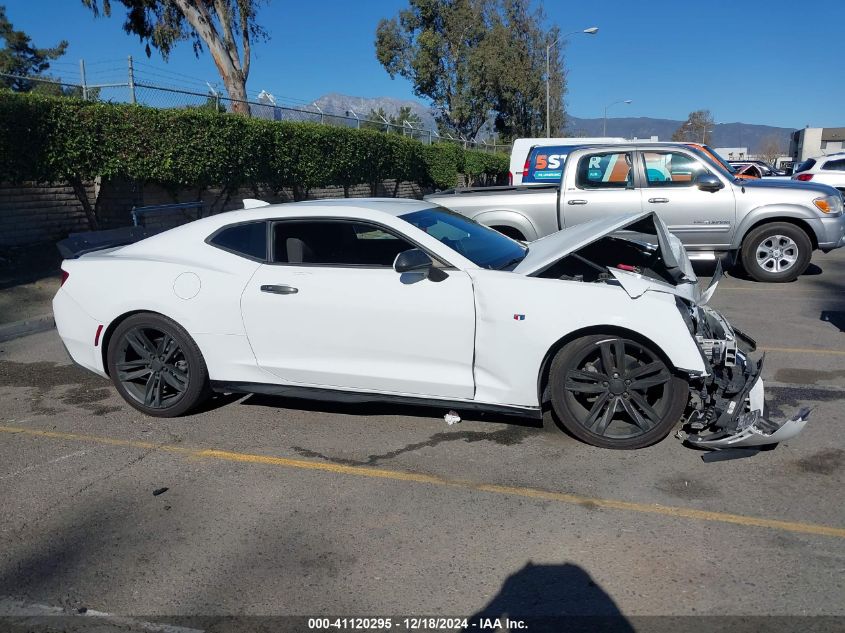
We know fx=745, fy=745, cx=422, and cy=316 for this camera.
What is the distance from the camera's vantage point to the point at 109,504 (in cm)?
405

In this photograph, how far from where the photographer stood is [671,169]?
9867mm

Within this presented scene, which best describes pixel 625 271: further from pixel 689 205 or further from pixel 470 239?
pixel 689 205

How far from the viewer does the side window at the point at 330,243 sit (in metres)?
4.96

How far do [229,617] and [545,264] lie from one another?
2.66 m

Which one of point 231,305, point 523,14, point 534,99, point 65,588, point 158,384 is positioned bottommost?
point 65,588

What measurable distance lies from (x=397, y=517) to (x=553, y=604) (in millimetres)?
1021

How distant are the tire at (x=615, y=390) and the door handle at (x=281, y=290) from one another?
1734 mm

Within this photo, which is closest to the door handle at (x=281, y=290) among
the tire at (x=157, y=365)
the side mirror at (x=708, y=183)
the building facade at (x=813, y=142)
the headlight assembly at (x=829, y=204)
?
the tire at (x=157, y=365)

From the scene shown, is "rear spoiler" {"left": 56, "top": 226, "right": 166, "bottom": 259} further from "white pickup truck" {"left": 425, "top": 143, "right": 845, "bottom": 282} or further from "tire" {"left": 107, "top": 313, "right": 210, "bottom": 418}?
"white pickup truck" {"left": 425, "top": 143, "right": 845, "bottom": 282}

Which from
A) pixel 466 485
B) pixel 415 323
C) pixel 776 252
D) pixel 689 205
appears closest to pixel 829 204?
pixel 776 252

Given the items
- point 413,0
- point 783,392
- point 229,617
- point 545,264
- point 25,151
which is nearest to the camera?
point 229,617

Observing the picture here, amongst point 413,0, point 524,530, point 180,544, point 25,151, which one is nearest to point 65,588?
point 180,544

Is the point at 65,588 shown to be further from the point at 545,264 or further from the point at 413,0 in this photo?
the point at 413,0

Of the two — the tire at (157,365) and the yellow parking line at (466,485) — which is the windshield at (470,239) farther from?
the tire at (157,365)
